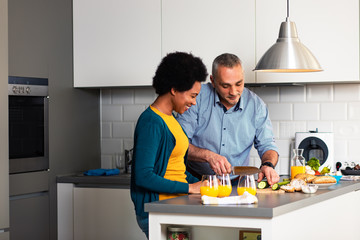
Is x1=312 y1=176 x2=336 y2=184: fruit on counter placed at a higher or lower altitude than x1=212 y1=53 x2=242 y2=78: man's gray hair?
lower

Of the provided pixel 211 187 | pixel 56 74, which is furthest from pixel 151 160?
pixel 56 74

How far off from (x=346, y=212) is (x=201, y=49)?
1589 millimetres

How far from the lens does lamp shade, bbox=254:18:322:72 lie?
3.28 meters

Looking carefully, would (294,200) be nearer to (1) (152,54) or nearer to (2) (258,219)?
(2) (258,219)

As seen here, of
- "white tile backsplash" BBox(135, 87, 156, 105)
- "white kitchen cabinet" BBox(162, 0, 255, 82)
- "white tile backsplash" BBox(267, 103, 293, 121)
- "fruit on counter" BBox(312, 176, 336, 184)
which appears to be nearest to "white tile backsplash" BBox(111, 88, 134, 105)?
"white tile backsplash" BBox(135, 87, 156, 105)

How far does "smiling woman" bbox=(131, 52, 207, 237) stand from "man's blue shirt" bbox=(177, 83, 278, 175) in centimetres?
79

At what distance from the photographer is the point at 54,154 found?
4.34 metres

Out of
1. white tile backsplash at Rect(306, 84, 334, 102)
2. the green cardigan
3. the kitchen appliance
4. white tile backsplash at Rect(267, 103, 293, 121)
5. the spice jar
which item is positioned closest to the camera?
the spice jar

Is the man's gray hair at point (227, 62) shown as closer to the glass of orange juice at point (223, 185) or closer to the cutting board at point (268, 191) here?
the cutting board at point (268, 191)

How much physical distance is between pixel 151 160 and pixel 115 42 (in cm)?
208

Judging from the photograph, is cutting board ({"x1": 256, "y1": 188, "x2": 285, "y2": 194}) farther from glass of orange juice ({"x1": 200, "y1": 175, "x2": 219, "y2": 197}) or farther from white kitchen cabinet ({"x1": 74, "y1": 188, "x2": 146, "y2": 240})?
white kitchen cabinet ({"x1": 74, "y1": 188, "x2": 146, "y2": 240})

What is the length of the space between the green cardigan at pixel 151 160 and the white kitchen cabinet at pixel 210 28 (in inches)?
62.5

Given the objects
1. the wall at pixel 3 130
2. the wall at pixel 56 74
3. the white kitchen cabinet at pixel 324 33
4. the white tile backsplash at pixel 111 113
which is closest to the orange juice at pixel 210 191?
the wall at pixel 3 130

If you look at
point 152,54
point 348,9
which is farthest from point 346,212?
point 152,54
